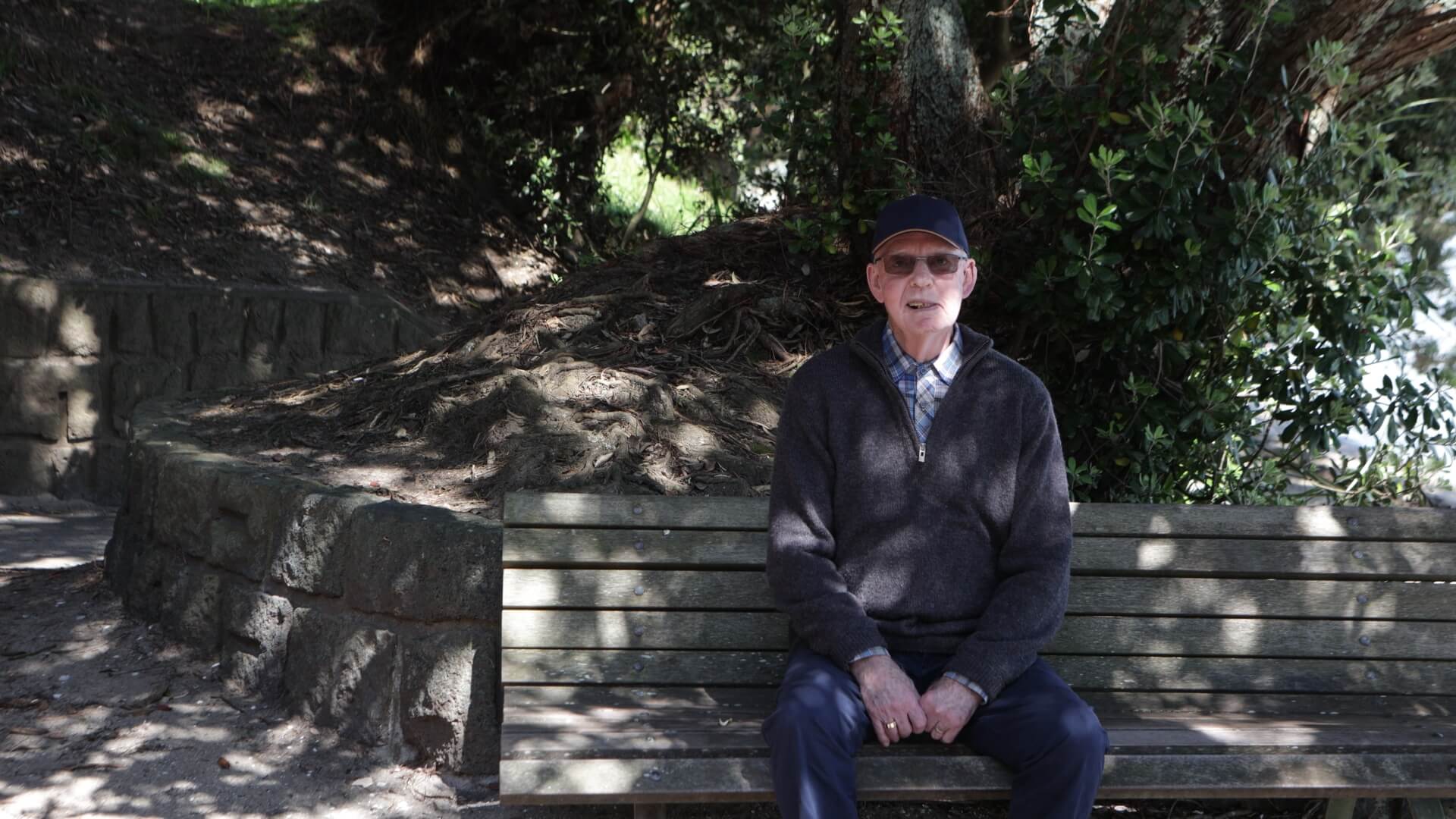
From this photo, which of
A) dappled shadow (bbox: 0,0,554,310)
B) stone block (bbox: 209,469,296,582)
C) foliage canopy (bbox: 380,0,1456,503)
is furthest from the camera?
dappled shadow (bbox: 0,0,554,310)

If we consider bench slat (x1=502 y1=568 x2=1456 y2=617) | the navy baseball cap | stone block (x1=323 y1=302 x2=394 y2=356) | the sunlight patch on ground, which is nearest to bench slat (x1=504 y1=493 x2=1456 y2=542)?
bench slat (x1=502 y1=568 x2=1456 y2=617)

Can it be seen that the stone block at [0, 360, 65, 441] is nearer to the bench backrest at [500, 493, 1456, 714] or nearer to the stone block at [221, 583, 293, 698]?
the stone block at [221, 583, 293, 698]

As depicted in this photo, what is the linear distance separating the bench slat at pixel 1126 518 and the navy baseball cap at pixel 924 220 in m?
0.81

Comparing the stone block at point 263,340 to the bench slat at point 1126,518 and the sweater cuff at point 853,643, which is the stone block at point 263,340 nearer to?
the bench slat at point 1126,518

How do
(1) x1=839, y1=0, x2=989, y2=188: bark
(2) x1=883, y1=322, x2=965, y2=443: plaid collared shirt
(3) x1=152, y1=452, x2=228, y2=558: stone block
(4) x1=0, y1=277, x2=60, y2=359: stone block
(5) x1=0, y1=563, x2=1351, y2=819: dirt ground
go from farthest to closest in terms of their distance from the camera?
(4) x1=0, y1=277, x2=60, y2=359: stone block, (1) x1=839, y1=0, x2=989, y2=188: bark, (3) x1=152, y1=452, x2=228, y2=558: stone block, (5) x1=0, y1=563, x2=1351, y2=819: dirt ground, (2) x1=883, y1=322, x2=965, y2=443: plaid collared shirt

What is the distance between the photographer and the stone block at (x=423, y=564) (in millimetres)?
3596

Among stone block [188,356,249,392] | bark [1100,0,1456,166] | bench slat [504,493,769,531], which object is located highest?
bark [1100,0,1456,166]

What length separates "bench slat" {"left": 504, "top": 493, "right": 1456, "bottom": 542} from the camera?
3.38 meters

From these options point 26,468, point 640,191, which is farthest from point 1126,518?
point 640,191

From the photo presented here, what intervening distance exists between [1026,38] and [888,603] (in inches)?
143

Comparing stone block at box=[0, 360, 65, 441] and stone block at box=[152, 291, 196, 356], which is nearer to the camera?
stone block at box=[0, 360, 65, 441]

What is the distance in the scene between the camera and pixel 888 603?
118 inches

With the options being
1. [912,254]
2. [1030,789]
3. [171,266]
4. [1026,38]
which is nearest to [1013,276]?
[1026,38]

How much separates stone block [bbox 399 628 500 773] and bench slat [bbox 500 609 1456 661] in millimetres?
268
